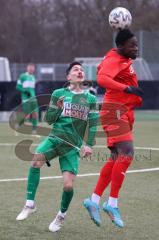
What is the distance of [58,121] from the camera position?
7.79 m

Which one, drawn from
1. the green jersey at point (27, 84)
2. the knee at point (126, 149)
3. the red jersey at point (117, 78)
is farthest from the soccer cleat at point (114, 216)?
the green jersey at point (27, 84)

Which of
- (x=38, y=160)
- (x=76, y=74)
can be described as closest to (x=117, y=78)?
(x=76, y=74)

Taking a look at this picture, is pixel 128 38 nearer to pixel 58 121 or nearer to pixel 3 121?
pixel 58 121

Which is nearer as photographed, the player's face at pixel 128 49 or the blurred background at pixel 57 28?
the player's face at pixel 128 49

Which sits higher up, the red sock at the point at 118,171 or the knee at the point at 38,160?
the knee at the point at 38,160

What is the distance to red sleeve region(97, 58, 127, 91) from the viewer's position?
7547 mm

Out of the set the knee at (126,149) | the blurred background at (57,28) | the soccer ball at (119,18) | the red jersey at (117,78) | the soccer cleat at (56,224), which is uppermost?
the soccer ball at (119,18)

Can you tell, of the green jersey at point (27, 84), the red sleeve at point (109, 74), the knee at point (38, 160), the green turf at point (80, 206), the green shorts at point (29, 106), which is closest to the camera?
the green turf at point (80, 206)

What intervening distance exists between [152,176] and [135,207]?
263 centimetres

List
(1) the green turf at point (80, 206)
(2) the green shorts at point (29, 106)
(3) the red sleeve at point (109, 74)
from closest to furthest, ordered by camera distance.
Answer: (1) the green turf at point (80, 206)
(3) the red sleeve at point (109, 74)
(2) the green shorts at point (29, 106)

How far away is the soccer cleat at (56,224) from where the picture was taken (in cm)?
756

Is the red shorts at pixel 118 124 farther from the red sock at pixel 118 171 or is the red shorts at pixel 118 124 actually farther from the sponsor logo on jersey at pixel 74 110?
the sponsor logo on jersey at pixel 74 110

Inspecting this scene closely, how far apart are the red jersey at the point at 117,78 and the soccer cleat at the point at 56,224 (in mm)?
1383

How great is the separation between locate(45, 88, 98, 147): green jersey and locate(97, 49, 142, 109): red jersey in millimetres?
265
